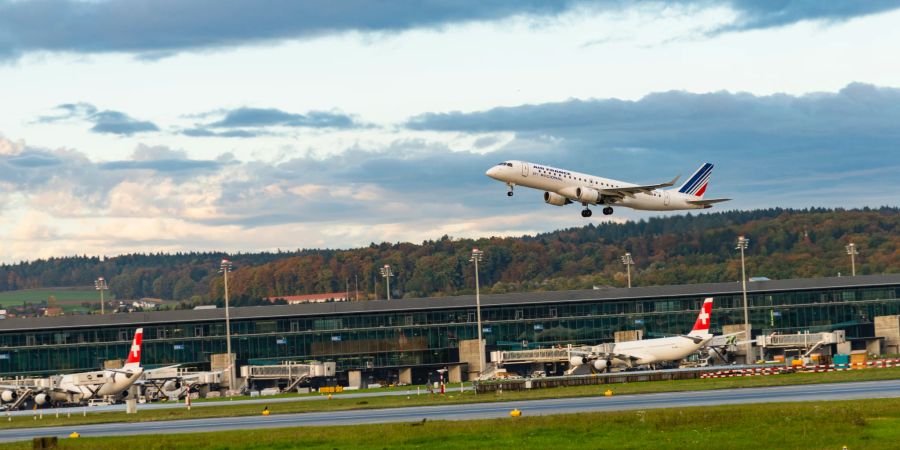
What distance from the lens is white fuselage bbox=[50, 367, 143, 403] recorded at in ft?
413

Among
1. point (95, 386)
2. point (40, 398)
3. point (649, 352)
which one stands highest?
point (649, 352)

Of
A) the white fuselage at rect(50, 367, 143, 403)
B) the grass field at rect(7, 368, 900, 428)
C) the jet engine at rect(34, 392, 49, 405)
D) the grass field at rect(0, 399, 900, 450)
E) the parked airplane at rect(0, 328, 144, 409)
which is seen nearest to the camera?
the grass field at rect(0, 399, 900, 450)

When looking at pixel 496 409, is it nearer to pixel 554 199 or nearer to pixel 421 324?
pixel 554 199

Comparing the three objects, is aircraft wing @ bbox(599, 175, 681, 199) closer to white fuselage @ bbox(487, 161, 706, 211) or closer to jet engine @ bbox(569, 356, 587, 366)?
white fuselage @ bbox(487, 161, 706, 211)

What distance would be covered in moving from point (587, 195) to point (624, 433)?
48448 millimetres

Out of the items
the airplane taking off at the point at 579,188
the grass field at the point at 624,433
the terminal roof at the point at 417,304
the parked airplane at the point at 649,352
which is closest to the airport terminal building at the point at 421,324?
the terminal roof at the point at 417,304

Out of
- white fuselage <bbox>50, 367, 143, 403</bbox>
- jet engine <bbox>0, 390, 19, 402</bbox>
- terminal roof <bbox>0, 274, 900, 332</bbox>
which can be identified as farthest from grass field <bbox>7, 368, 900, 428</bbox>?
terminal roof <bbox>0, 274, 900, 332</bbox>

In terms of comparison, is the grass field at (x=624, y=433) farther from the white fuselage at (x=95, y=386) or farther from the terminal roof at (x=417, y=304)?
the terminal roof at (x=417, y=304)

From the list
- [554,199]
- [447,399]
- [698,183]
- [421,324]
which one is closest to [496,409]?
[447,399]

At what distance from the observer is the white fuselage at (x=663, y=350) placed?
13575 cm

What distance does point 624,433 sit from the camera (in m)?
59.1

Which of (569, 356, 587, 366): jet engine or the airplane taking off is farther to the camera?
(569, 356, 587, 366): jet engine

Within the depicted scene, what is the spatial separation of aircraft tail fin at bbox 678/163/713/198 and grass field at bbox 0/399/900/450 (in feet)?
190

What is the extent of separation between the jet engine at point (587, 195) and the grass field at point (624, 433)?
1493 inches
